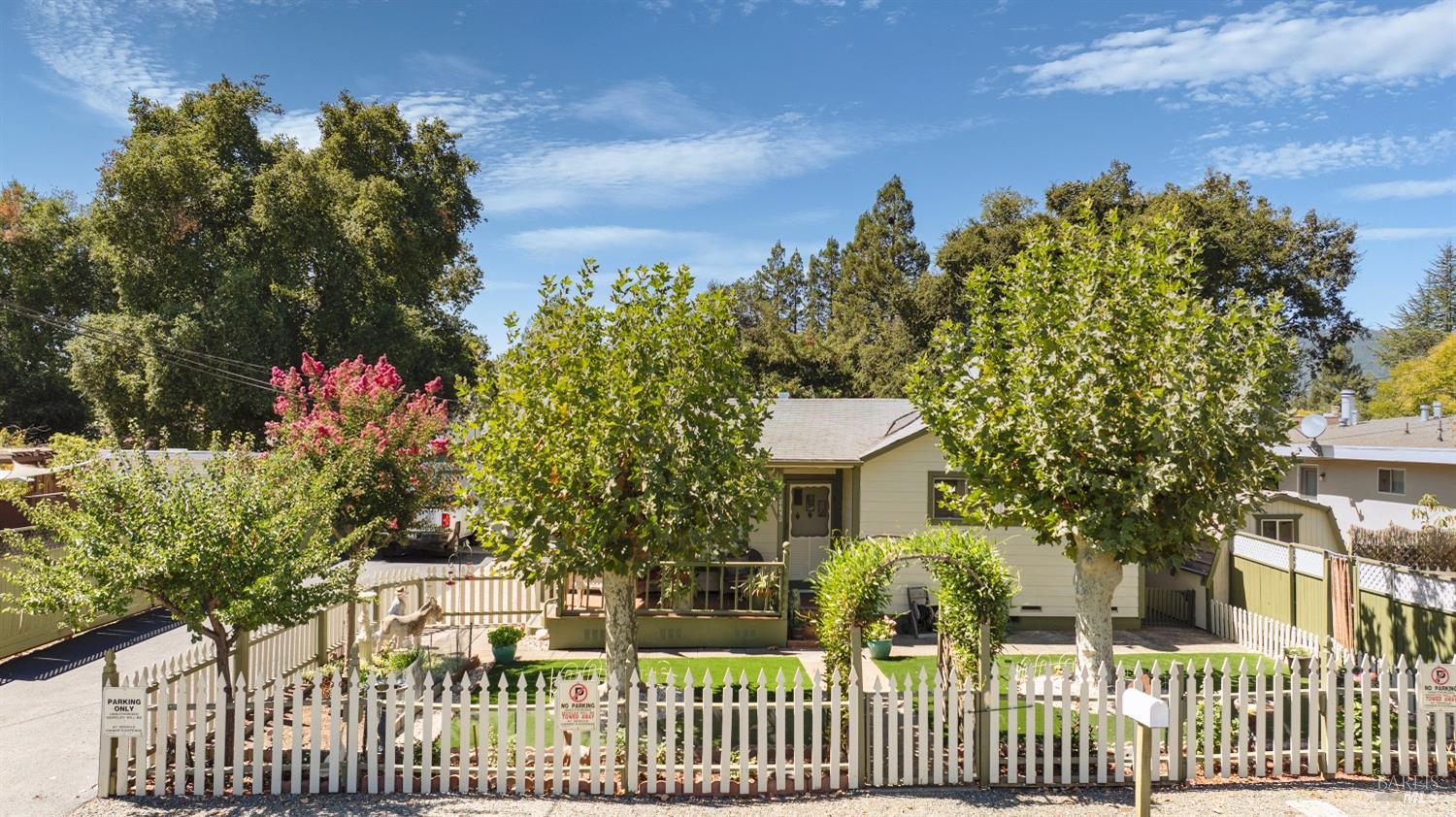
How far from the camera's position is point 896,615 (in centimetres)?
1443

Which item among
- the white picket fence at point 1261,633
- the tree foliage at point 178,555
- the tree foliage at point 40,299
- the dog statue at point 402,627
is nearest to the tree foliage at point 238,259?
the tree foliage at point 40,299

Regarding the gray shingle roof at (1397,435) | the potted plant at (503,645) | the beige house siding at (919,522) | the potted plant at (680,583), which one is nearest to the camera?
the potted plant at (503,645)

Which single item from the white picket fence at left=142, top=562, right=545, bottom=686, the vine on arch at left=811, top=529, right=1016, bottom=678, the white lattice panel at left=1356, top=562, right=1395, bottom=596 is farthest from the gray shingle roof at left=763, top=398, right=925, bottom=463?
the white lattice panel at left=1356, top=562, right=1395, bottom=596

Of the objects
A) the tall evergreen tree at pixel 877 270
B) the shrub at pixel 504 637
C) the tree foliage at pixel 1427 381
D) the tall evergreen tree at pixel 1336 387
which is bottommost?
the shrub at pixel 504 637

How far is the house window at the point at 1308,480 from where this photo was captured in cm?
2597

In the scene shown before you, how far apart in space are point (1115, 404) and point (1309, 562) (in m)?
6.71

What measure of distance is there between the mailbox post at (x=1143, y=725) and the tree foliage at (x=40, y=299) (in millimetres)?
45195

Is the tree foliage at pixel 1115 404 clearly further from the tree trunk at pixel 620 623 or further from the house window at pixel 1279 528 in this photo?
the house window at pixel 1279 528

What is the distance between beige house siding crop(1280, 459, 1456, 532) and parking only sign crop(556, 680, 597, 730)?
68.0 ft

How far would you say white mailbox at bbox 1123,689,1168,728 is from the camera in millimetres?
5367

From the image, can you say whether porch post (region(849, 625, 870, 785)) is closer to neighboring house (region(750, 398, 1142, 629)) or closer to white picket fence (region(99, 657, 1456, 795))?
white picket fence (region(99, 657, 1456, 795))

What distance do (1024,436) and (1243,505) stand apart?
2.56 m

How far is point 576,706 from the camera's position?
7.30m

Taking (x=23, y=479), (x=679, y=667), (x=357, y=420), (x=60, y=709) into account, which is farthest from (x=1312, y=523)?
(x=23, y=479)
